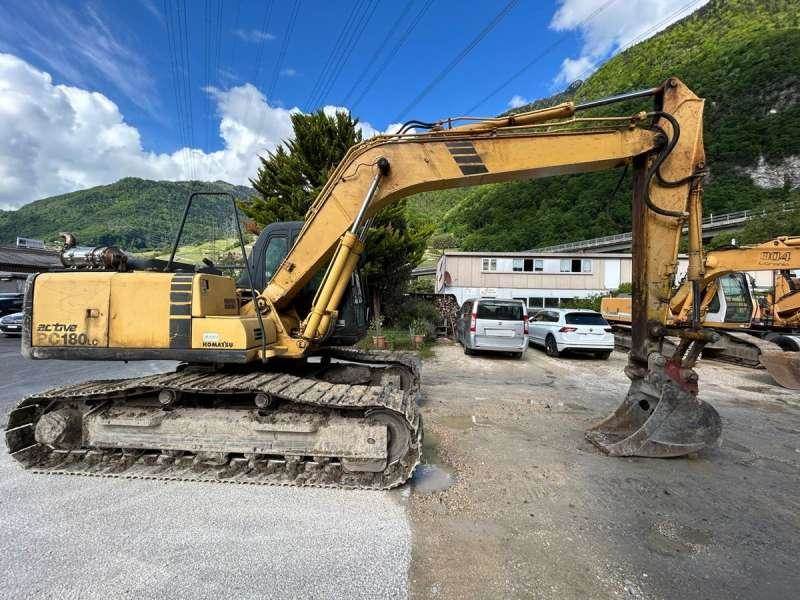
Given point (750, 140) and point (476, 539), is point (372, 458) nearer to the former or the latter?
point (476, 539)

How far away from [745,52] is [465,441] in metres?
100

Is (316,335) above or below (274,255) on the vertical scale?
below

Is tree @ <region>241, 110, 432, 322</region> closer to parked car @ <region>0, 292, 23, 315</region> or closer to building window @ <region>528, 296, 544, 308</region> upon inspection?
parked car @ <region>0, 292, 23, 315</region>

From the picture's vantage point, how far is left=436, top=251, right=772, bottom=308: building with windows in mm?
28422

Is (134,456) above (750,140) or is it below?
below

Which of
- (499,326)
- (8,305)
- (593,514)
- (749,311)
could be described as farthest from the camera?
(8,305)

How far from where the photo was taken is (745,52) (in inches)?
A: 2815

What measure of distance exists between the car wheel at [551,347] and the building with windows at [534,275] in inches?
596


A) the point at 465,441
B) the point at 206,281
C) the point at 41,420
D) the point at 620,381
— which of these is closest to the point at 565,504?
the point at 465,441

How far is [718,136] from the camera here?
65062mm

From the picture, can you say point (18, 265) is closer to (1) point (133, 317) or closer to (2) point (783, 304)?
(1) point (133, 317)

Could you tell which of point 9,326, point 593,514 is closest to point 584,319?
point 593,514

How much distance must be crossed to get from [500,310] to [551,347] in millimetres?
2416

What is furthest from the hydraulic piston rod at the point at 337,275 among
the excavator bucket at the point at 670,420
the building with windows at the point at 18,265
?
the building with windows at the point at 18,265
